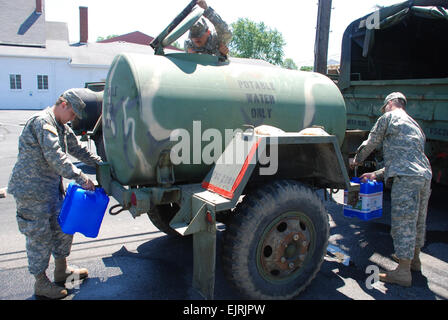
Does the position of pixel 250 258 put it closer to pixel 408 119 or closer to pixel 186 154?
pixel 186 154

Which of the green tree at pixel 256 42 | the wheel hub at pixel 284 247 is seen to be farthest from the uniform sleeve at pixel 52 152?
the green tree at pixel 256 42

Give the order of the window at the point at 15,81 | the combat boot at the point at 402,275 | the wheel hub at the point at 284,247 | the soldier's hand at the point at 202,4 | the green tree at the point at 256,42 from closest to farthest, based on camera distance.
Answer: the wheel hub at the point at 284,247, the combat boot at the point at 402,275, the soldier's hand at the point at 202,4, the window at the point at 15,81, the green tree at the point at 256,42

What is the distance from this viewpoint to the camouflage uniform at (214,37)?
394cm

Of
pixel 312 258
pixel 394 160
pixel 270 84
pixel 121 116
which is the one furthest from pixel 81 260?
pixel 394 160

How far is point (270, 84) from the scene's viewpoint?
3.70m

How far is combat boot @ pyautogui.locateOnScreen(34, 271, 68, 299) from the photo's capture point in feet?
11.0

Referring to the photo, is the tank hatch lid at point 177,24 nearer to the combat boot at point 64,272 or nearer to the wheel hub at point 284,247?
the wheel hub at point 284,247

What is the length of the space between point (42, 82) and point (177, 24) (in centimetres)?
2824

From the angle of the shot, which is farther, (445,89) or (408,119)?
(445,89)

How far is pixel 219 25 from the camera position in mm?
4070

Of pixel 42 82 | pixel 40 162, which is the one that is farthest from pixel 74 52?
pixel 40 162

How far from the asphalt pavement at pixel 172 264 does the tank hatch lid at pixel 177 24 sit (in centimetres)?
224

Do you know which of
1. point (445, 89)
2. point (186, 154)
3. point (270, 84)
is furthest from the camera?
point (445, 89)

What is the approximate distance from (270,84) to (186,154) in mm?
1138
